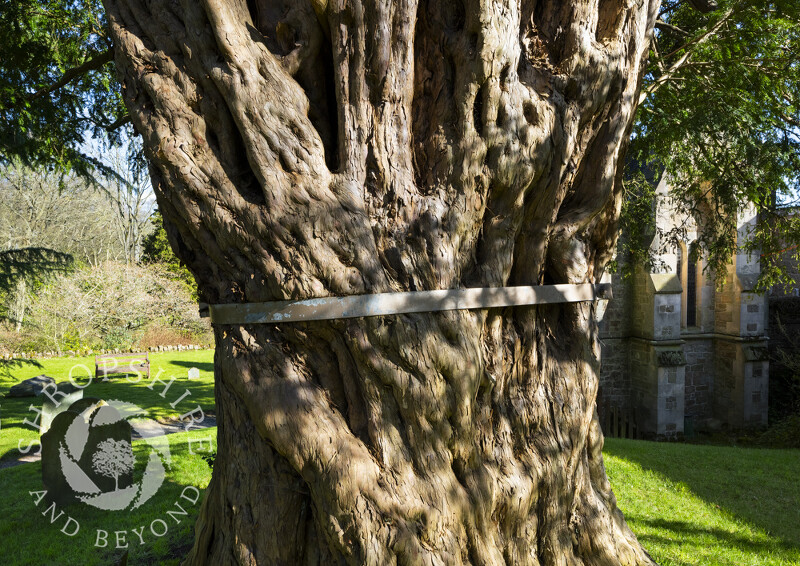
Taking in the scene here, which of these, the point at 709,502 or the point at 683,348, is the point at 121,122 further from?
the point at 683,348

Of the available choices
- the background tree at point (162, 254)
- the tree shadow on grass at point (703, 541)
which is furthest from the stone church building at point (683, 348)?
the background tree at point (162, 254)

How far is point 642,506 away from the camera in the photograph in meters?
5.94

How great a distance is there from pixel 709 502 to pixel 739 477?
1.87 metres

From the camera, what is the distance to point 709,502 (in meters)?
6.39

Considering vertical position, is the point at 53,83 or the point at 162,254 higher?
the point at 53,83

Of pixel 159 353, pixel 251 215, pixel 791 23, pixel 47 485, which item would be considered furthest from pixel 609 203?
pixel 159 353

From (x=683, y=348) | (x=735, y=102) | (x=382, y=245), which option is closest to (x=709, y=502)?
(x=735, y=102)

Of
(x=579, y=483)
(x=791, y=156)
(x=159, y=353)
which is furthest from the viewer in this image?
(x=159, y=353)

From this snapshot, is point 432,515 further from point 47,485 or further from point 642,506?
point 47,485

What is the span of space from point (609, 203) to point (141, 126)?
224 centimetres

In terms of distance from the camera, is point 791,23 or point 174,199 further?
point 791,23

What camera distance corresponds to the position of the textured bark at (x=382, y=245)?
2094 millimetres

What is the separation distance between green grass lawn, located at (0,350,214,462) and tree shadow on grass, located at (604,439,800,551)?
7698mm

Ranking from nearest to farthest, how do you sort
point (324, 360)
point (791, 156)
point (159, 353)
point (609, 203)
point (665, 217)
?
point (324, 360) → point (609, 203) → point (791, 156) → point (665, 217) → point (159, 353)
